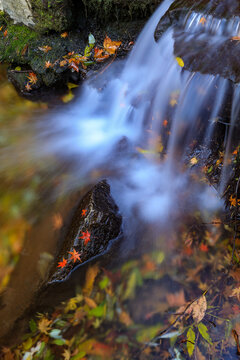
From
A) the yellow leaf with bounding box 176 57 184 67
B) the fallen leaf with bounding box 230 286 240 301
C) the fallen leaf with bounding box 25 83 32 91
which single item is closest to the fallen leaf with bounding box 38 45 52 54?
the fallen leaf with bounding box 25 83 32 91

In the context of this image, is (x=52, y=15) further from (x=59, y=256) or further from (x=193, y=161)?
(x=59, y=256)

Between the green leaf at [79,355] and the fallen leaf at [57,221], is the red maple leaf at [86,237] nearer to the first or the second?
the fallen leaf at [57,221]

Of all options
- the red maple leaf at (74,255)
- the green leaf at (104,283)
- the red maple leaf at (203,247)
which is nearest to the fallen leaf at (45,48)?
the red maple leaf at (74,255)

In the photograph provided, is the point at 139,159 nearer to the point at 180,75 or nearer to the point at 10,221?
the point at 180,75

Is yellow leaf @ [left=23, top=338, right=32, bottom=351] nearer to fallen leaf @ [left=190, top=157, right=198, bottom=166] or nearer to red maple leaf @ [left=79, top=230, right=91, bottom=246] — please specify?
red maple leaf @ [left=79, top=230, right=91, bottom=246]

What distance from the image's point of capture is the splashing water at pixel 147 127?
3.59 meters

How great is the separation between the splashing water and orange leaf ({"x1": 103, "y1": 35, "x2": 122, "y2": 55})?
0.34 metres

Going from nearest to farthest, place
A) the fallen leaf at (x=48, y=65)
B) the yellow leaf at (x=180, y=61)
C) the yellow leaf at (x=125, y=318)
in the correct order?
the yellow leaf at (x=125, y=318) → the yellow leaf at (x=180, y=61) → the fallen leaf at (x=48, y=65)

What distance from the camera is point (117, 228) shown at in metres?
3.25

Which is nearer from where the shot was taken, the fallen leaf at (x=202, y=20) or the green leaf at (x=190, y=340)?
the green leaf at (x=190, y=340)

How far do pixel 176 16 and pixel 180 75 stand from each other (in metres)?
0.95

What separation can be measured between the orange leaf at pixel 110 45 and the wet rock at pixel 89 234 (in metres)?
3.40

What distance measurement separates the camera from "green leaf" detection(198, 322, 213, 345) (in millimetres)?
2449

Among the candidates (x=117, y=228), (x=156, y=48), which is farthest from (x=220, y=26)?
(x=117, y=228)
